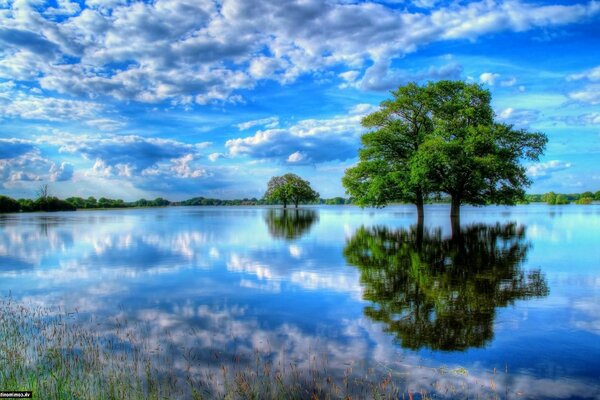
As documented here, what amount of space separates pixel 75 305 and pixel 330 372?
387 inches

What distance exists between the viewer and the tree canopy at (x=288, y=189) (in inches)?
6235

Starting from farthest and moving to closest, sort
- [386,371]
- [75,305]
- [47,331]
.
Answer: [75,305] < [47,331] < [386,371]

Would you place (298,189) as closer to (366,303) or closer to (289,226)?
(289,226)

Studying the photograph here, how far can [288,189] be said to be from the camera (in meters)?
158

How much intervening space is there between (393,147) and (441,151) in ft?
29.7

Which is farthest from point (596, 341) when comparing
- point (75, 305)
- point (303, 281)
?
point (75, 305)

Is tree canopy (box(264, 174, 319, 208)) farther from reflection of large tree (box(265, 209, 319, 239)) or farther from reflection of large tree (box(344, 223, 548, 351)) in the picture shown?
reflection of large tree (box(344, 223, 548, 351))

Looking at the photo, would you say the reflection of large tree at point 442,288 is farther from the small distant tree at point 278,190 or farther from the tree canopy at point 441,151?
the small distant tree at point 278,190

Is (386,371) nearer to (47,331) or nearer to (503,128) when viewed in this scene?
(47,331)

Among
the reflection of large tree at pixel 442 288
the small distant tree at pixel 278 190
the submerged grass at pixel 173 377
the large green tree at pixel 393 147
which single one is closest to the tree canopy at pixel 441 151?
the large green tree at pixel 393 147

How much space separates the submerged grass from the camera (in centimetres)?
704

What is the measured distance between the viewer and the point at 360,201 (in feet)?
177

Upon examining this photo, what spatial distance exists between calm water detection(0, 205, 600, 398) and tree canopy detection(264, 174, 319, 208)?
131727 millimetres

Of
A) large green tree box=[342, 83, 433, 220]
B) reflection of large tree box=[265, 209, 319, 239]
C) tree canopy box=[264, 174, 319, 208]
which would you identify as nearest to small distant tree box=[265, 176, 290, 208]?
tree canopy box=[264, 174, 319, 208]
